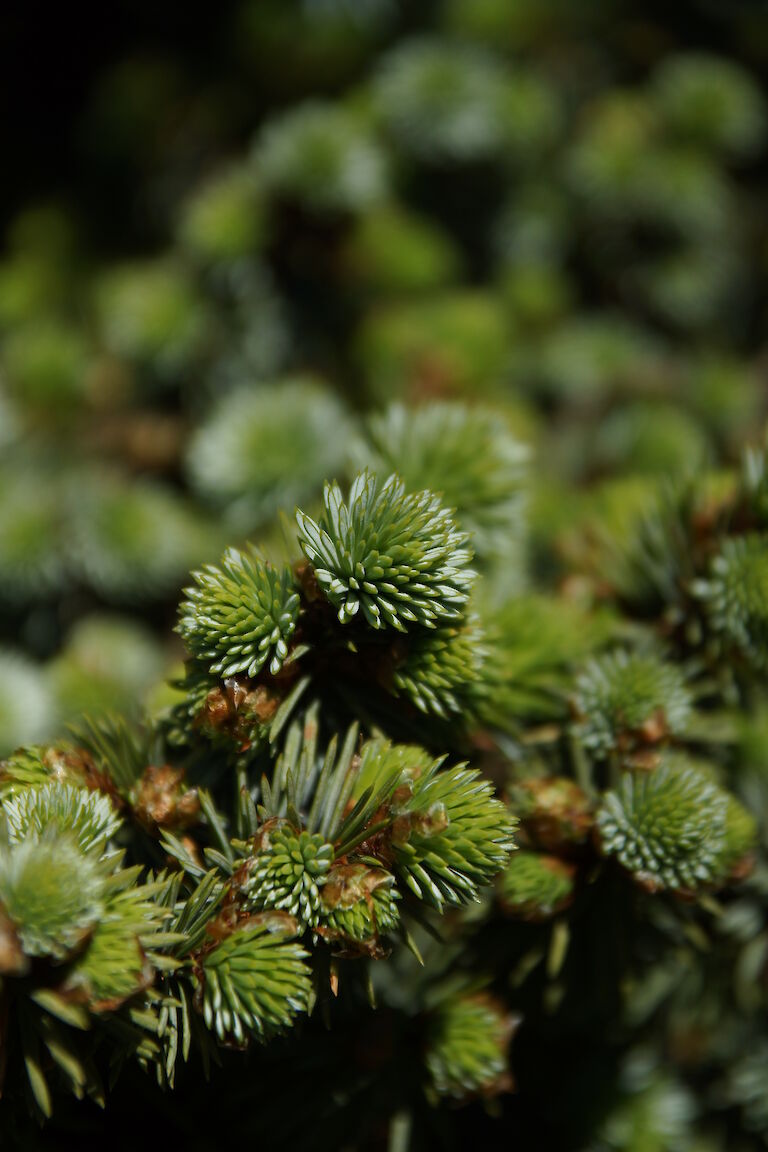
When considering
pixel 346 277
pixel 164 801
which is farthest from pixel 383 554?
pixel 346 277

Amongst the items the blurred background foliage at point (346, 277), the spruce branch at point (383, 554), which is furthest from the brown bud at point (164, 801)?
Answer: the blurred background foliage at point (346, 277)

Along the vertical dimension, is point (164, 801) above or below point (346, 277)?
below

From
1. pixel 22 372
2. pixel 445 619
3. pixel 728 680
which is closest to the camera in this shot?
pixel 445 619

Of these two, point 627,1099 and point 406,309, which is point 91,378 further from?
point 627,1099

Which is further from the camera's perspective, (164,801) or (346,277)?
(346,277)

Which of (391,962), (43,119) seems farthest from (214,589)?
(43,119)

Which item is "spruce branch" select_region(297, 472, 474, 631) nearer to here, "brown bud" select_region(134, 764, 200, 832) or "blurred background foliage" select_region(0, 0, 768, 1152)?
"brown bud" select_region(134, 764, 200, 832)

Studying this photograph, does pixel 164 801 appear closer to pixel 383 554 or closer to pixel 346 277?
pixel 383 554

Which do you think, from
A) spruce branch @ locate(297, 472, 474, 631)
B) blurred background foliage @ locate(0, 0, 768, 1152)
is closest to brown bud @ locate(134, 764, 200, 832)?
spruce branch @ locate(297, 472, 474, 631)

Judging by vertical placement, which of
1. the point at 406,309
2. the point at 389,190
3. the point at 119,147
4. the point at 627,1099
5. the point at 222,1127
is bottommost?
the point at 627,1099
